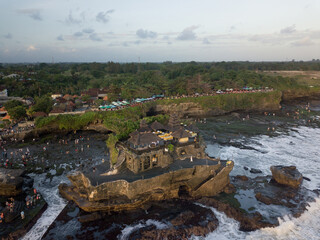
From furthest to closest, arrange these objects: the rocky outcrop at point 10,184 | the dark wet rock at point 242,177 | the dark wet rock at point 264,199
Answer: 1. the dark wet rock at point 242,177
2. the rocky outcrop at point 10,184
3. the dark wet rock at point 264,199

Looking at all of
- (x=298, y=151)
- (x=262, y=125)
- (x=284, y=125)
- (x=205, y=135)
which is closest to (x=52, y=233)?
(x=205, y=135)

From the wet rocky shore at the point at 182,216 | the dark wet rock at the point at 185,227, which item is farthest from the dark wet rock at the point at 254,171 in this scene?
the dark wet rock at the point at 185,227

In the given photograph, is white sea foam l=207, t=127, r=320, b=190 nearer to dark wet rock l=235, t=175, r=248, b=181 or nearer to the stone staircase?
dark wet rock l=235, t=175, r=248, b=181

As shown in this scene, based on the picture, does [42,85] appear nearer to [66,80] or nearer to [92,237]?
[66,80]

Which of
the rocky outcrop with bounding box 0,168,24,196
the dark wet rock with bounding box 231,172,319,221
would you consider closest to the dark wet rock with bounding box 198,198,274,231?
the dark wet rock with bounding box 231,172,319,221

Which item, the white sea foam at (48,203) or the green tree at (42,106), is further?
the green tree at (42,106)

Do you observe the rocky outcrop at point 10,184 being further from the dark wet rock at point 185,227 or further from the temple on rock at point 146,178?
the dark wet rock at point 185,227
